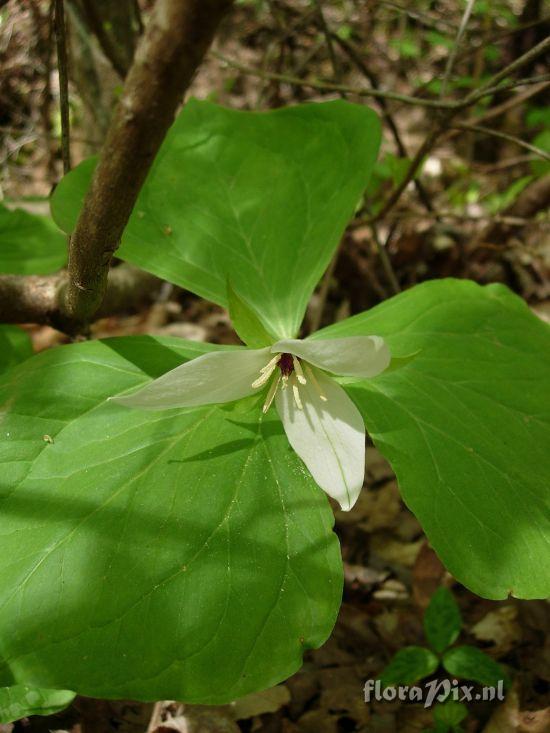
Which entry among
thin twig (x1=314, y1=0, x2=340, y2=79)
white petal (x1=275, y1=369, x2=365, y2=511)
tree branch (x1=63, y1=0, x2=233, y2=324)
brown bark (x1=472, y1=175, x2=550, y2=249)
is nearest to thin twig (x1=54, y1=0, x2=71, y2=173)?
tree branch (x1=63, y1=0, x2=233, y2=324)

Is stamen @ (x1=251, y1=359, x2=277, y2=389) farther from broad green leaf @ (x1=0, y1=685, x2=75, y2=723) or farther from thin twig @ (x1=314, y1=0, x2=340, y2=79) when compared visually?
thin twig @ (x1=314, y1=0, x2=340, y2=79)

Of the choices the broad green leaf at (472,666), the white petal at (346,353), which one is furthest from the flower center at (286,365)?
the broad green leaf at (472,666)

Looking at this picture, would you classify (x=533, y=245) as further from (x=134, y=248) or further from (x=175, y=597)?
(x=175, y=597)

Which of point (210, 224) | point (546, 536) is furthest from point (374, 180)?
point (546, 536)

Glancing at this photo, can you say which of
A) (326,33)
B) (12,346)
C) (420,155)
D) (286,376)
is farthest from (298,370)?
(326,33)

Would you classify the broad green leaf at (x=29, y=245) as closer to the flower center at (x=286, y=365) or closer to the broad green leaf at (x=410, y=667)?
the flower center at (x=286, y=365)
